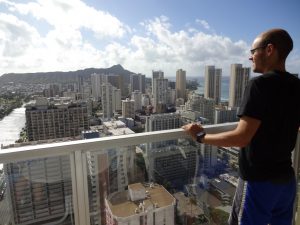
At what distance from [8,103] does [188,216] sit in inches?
769

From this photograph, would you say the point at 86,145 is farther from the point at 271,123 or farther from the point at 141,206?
the point at 271,123

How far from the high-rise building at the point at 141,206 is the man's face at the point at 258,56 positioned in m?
0.88

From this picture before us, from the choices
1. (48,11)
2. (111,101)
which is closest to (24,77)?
(48,11)

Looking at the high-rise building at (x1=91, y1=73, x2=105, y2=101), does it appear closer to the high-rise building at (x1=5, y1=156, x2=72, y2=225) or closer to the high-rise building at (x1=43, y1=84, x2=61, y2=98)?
the high-rise building at (x1=43, y1=84, x2=61, y2=98)

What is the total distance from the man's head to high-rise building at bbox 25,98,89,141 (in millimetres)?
18897

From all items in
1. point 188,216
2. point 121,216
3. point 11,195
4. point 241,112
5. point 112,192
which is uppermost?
point 241,112

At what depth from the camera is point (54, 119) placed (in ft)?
63.5

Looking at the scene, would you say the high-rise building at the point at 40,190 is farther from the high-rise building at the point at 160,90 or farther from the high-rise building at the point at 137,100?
the high-rise building at the point at 160,90

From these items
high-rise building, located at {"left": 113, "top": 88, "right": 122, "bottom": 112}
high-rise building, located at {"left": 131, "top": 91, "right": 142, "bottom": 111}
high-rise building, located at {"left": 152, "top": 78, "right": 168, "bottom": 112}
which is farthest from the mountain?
high-rise building, located at {"left": 152, "top": 78, "right": 168, "bottom": 112}

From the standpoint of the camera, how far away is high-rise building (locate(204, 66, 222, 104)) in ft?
86.7

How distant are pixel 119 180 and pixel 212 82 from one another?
26.9 metres

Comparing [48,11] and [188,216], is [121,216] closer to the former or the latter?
[188,216]

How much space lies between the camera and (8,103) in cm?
1781

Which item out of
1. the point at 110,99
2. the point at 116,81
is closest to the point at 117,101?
the point at 110,99
